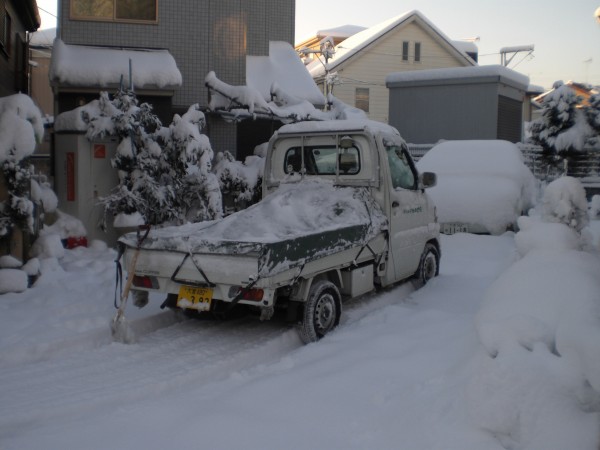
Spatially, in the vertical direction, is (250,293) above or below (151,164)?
below

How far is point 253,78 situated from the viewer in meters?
15.6

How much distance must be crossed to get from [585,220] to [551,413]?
227 centimetres

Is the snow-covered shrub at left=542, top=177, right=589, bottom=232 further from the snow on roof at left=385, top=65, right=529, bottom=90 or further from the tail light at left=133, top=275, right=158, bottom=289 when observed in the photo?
the snow on roof at left=385, top=65, right=529, bottom=90

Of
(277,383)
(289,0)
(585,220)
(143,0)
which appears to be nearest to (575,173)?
(289,0)

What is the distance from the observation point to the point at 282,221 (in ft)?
21.9

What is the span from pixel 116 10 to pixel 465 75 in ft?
33.6

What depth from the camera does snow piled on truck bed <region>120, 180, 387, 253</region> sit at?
564 cm

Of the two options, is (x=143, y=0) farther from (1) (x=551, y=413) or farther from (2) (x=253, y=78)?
(1) (x=551, y=413)

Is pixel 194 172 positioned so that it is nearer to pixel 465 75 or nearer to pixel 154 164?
pixel 154 164

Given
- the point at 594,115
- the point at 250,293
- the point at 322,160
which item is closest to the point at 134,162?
the point at 322,160

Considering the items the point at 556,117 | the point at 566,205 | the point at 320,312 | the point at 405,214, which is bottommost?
the point at 320,312

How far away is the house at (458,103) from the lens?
61.6 feet

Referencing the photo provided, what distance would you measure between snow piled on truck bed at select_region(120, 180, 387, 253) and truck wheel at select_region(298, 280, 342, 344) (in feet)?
1.96

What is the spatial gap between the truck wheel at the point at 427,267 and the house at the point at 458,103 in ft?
36.3
